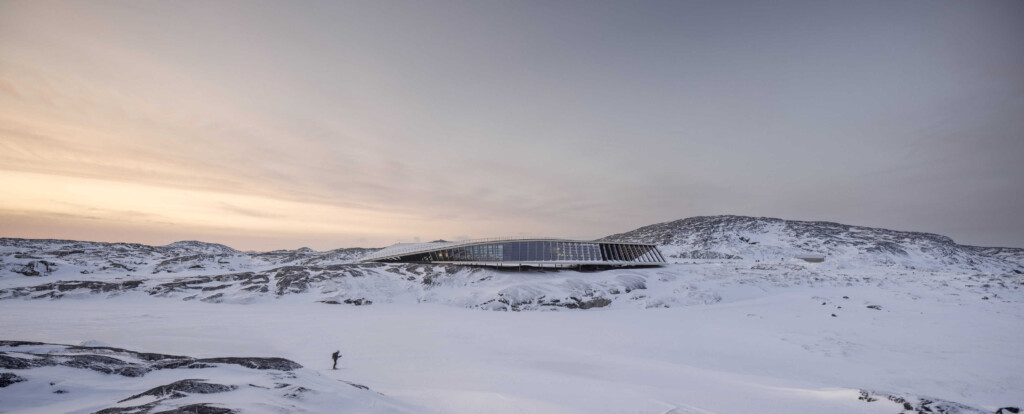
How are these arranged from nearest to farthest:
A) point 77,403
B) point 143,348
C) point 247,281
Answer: point 77,403, point 143,348, point 247,281

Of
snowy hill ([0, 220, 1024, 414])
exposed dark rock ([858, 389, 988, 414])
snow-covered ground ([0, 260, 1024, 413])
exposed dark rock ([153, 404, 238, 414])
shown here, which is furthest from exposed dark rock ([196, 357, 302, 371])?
exposed dark rock ([858, 389, 988, 414])

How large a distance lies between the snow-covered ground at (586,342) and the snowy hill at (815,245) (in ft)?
196

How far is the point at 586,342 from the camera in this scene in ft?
82.4

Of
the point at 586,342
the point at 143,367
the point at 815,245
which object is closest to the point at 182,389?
the point at 143,367

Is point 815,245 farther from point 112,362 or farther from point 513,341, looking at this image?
point 112,362

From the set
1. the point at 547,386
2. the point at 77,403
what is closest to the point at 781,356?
the point at 547,386

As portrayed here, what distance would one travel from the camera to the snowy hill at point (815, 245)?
329 feet

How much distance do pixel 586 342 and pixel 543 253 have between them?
32677 millimetres

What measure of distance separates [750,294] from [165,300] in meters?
70.5

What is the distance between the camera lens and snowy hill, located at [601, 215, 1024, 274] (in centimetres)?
10025

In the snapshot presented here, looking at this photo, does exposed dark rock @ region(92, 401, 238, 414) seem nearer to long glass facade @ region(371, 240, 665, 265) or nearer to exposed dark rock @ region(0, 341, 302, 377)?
exposed dark rock @ region(0, 341, 302, 377)

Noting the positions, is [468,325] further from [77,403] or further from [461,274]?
[77,403]

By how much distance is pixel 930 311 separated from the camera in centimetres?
3128

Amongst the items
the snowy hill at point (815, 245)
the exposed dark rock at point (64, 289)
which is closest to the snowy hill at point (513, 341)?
the exposed dark rock at point (64, 289)
